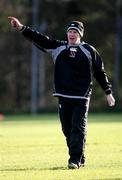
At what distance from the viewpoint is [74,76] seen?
42.3 feet

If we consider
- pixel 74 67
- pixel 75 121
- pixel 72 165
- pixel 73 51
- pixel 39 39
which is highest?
pixel 39 39

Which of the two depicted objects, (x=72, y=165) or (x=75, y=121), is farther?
(x=75, y=121)

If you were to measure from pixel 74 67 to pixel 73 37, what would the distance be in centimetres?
44

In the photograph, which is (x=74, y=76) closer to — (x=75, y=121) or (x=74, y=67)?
(x=74, y=67)

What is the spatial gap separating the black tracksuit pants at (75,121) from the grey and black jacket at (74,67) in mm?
111

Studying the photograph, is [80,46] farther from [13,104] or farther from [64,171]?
[13,104]

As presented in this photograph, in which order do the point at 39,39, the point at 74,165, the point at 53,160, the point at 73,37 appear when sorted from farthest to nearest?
the point at 53,160
the point at 39,39
the point at 73,37
the point at 74,165

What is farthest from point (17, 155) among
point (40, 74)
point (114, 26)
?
point (40, 74)

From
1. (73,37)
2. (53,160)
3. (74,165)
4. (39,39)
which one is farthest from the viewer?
(53,160)

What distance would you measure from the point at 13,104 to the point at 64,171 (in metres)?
49.5

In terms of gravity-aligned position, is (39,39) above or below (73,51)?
above

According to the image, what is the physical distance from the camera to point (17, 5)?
200ft

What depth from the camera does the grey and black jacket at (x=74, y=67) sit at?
1286 cm

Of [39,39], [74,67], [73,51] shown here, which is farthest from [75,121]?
[39,39]
